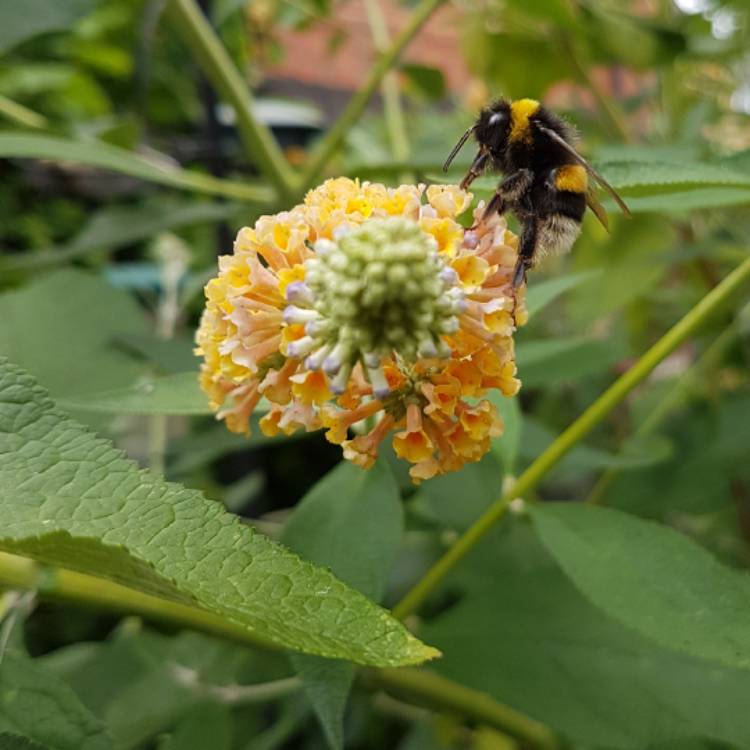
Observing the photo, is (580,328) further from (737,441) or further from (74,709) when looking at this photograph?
(74,709)

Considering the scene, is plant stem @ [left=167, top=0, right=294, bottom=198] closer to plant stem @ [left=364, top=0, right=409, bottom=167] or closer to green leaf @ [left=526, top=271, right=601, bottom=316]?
plant stem @ [left=364, top=0, right=409, bottom=167]

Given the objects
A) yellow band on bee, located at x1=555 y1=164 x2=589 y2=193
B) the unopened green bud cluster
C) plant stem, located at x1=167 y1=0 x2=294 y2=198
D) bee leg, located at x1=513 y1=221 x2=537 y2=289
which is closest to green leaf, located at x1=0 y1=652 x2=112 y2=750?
the unopened green bud cluster

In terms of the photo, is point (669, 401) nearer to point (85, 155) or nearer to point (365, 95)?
point (365, 95)

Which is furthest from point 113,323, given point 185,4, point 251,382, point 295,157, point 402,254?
point 295,157

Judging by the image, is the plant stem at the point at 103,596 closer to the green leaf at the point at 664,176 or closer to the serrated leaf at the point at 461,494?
the serrated leaf at the point at 461,494

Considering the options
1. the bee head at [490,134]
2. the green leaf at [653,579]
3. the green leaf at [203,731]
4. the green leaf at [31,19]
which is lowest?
the green leaf at [203,731]

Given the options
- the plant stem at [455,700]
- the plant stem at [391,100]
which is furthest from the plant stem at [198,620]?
the plant stem at [391,100]
